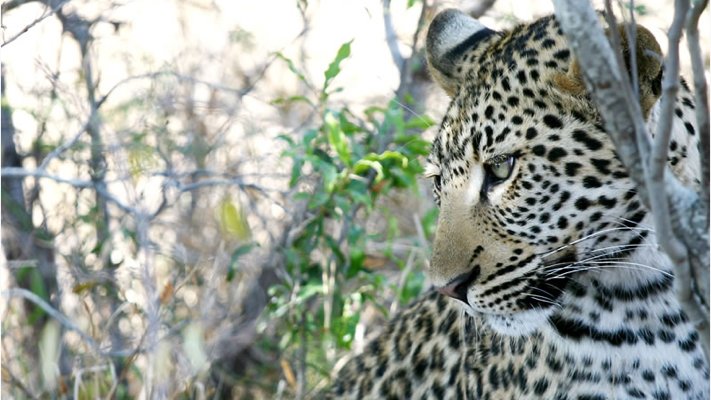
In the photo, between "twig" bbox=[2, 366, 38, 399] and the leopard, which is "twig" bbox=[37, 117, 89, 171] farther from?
the leopard

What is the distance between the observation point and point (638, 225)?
11.0 ft

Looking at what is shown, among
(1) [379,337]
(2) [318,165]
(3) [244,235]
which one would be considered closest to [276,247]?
(3) [244,235]

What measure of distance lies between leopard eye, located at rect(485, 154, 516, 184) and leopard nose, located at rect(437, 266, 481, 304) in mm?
290

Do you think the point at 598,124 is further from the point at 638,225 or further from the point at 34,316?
the point at 34,316

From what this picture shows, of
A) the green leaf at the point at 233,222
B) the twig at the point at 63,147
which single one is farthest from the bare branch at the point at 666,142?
the green leaf at the point at 233,222

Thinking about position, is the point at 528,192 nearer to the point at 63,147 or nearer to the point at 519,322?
the point at 519,322

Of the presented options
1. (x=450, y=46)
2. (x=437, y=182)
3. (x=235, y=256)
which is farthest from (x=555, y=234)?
(x=235, y=256)

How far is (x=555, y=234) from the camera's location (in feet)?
11.2

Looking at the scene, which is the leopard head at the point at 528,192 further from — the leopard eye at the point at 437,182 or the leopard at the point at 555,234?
the leopard eye at the point at 437,182

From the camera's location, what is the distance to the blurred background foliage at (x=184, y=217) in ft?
16.6

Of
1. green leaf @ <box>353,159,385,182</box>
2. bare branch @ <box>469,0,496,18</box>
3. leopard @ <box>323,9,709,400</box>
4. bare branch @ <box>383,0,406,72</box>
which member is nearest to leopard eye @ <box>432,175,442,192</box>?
leopard @ <box>323,9,709,400</box>

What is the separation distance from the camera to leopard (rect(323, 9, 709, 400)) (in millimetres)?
3334

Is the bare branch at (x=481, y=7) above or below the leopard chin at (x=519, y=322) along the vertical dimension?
above

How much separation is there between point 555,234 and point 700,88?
3.91 feet
